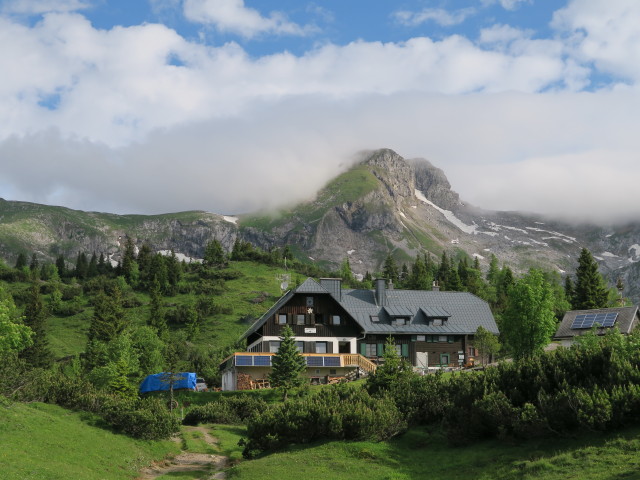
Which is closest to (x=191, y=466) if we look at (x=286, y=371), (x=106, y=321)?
(x=286, y=371)

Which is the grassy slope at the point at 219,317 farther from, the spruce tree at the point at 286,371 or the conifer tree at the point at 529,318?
the conifer tree at the point at 529,318

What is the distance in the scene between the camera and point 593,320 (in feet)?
236

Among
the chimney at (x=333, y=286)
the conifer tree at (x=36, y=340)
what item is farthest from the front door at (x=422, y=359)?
the conifer tree at (x=36, y=340)

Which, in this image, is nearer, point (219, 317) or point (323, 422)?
point (323, 422)

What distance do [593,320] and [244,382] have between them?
Answer: 37.9 meters

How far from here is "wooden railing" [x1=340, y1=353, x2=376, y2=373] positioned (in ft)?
207

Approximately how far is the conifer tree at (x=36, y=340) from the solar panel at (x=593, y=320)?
5693 cm

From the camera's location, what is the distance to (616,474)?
22891mm

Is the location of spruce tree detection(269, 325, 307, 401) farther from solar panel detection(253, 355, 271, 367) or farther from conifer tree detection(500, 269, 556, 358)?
conifer tree detection(500, 269, 556, 358)

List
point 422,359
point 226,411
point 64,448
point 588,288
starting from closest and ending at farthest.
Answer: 1. point 64,448
2. point 226,411
3. point 422,359
4. point 588,288

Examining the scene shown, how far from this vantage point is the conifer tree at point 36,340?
72.2 m

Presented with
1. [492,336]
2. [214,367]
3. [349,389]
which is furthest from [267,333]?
[349,389]

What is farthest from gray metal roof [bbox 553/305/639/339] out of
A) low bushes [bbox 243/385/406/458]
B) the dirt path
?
the dirt path

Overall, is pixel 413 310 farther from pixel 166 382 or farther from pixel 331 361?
pixel 166 382
